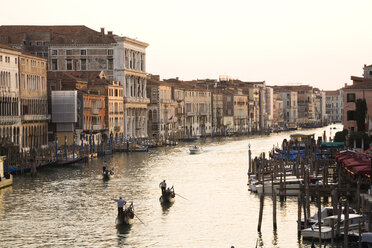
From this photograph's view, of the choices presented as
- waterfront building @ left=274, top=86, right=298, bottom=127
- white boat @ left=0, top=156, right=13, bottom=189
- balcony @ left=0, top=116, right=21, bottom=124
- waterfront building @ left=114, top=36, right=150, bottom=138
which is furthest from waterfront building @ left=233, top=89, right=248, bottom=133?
white boat @ left=0, top=156, right=13, bottom=189

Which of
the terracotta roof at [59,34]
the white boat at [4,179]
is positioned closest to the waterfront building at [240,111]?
the terracotta roof at [59,34]

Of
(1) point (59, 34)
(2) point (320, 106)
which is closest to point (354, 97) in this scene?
(1) point (59, 34)

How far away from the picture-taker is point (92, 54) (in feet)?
226

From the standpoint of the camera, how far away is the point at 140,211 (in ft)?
91.7

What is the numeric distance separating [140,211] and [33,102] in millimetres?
27122

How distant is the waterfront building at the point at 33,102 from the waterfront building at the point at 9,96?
0.74 m

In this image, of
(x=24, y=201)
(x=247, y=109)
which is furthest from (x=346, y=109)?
(x=247, y=109)

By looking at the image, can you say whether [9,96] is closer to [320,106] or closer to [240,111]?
[240,111]

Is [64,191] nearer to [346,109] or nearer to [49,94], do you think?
[346,109]

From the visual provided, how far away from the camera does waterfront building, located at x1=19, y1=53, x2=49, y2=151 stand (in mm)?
51706

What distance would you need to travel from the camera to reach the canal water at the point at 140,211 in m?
23.1

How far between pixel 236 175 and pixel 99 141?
24.5m

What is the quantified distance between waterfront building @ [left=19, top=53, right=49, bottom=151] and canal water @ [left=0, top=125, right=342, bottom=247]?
962 cm

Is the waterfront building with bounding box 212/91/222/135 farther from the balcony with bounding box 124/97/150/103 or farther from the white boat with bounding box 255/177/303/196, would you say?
the white boat with bounding box 255/177/303/196
